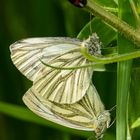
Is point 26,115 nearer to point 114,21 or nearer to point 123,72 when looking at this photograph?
point 123,72

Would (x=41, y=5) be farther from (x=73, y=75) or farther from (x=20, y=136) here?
(x=73, y=75)

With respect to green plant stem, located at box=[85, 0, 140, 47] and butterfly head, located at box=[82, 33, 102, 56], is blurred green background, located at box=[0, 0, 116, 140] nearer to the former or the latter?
butterfly head, located at box=[82, 33, 102, 56]

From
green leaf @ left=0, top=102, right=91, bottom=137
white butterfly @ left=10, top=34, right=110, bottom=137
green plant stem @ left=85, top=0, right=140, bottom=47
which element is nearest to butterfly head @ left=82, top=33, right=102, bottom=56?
white butterfly @ left=10, top=34, right=110, bottom=137

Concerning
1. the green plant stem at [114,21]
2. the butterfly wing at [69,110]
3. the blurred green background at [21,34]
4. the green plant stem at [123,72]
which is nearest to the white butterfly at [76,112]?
the butterfly wing at [69,110]

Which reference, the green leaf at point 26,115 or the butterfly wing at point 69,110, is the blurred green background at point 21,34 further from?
the butterfly wing at point 69,110

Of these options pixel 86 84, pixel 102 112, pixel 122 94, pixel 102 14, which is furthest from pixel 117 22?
pixel 102 112

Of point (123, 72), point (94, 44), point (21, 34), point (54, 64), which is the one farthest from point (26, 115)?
point (123, 72)
